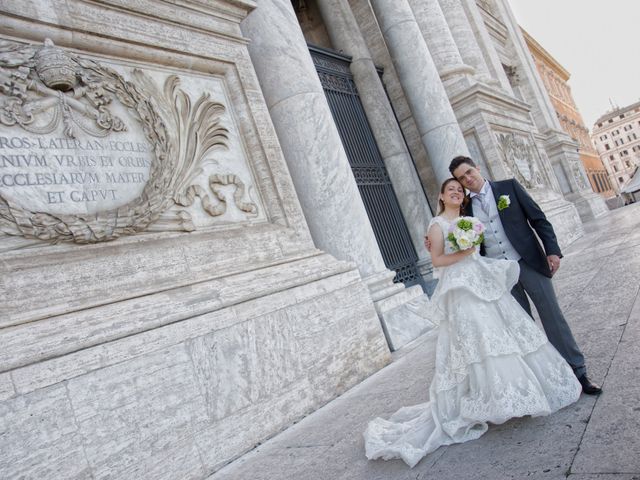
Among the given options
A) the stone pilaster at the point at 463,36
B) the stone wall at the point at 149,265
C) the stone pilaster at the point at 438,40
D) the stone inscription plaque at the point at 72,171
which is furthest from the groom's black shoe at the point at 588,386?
the stone pilaster at the point at 463,36

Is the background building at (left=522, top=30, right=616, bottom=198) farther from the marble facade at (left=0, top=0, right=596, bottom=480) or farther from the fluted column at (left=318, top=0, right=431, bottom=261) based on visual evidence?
the marble facade at (left=0, top=0, right=596, bottom=480)

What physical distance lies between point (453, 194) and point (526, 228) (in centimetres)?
57

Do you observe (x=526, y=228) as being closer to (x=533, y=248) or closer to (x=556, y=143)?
(x=533, y=248)

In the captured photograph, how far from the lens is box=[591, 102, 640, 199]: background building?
10475 centimetres

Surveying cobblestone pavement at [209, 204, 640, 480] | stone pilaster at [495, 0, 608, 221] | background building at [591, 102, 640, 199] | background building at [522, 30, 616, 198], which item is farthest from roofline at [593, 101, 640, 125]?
cobblestone pavement at [209, 204, 640, 480]

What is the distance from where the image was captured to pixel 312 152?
5.86 meters

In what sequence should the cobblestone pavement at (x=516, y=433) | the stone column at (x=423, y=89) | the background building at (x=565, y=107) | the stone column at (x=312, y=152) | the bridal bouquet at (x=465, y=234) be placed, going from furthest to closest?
the background building at (x=565, y=107), the stone column at (x=423, y=89), the stone column at (x=312, y=152), the bridal bouquet at (x=465, y=234), the cobblestone pavement at (x=516, y=433)

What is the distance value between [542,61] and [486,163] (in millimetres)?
32397

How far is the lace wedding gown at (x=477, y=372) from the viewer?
2631 millimetres

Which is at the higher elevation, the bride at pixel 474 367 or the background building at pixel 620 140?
the background building at pixel 620 140

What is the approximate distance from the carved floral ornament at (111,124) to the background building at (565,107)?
3362cm

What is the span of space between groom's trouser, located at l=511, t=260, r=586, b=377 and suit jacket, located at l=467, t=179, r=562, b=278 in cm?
6

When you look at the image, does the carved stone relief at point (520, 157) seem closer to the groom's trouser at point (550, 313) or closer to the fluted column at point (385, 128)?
the fluted column at point (385, 128)

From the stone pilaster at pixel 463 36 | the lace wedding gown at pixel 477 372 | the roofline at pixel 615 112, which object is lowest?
the lace wedding gown at pixel 477 372
